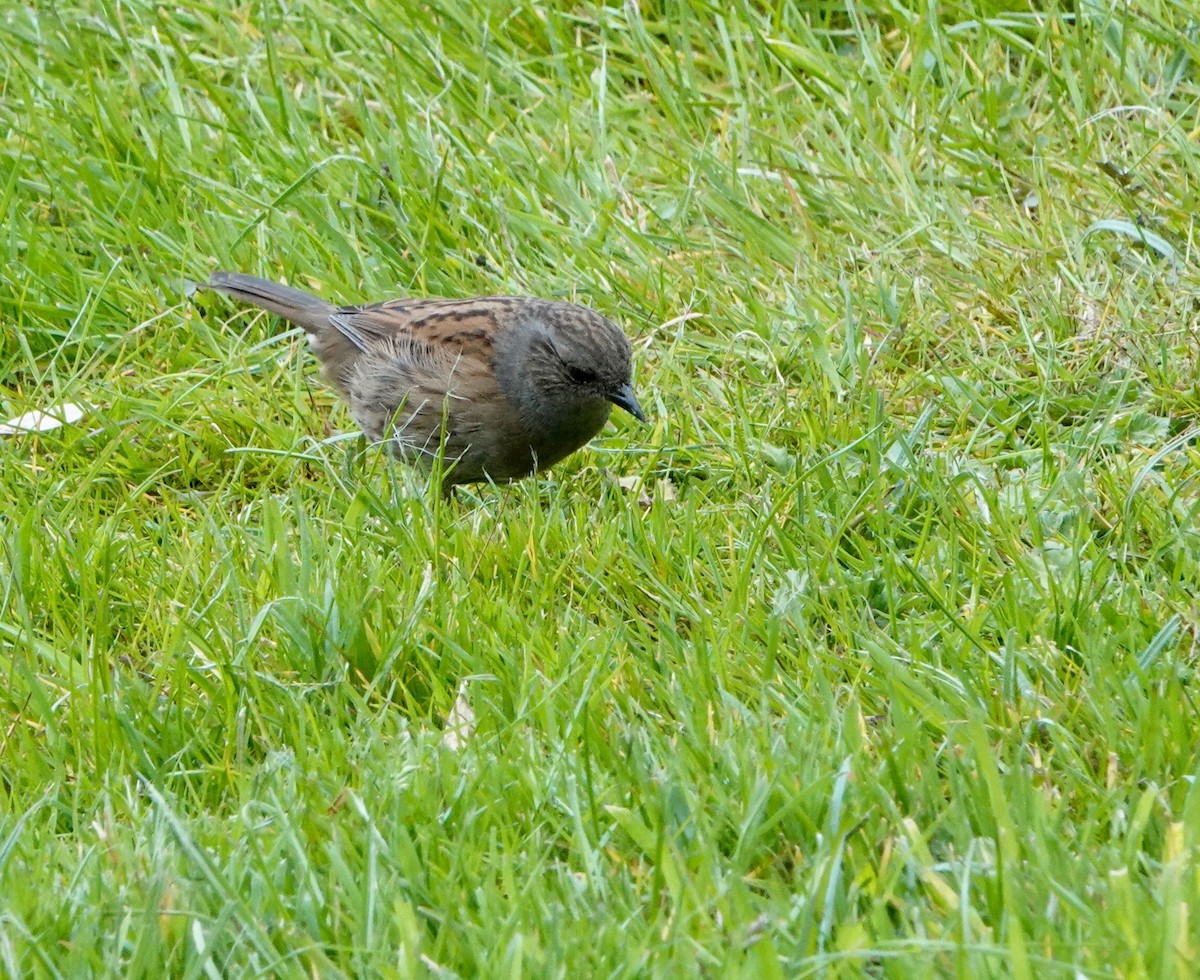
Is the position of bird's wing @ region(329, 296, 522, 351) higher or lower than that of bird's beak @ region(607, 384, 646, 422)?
higher

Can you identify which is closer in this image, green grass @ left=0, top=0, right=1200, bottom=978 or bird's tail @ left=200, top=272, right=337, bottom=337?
green grass @ left=0, top=0, right=1200, bottom=978

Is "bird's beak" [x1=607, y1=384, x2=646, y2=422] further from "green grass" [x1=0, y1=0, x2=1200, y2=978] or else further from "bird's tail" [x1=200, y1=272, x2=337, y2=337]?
"bird's tail" [x1=200, y1=272, x2=337, y2=337]

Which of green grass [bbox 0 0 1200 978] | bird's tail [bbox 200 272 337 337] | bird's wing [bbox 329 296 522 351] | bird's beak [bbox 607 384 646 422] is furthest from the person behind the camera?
bird's tail [bbox 200 272 337 337]

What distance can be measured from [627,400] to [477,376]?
23.4 inches

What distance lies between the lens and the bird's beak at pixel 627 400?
5.90m

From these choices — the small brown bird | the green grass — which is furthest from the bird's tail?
the green grass

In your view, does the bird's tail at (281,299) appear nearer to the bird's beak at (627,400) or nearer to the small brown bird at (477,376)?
the small brown bird at (477,376)

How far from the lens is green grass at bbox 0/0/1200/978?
3.52 metres

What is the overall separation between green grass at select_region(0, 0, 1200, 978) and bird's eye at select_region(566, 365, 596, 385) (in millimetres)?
350

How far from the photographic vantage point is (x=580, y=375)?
19.5 feet

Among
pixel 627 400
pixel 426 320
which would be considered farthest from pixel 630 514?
pixel 426 320

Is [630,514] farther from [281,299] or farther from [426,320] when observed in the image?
[281,299]

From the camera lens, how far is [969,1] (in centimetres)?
761

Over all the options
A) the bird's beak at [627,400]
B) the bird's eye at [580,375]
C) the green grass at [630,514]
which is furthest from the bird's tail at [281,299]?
the bird's beak at [627,400]
